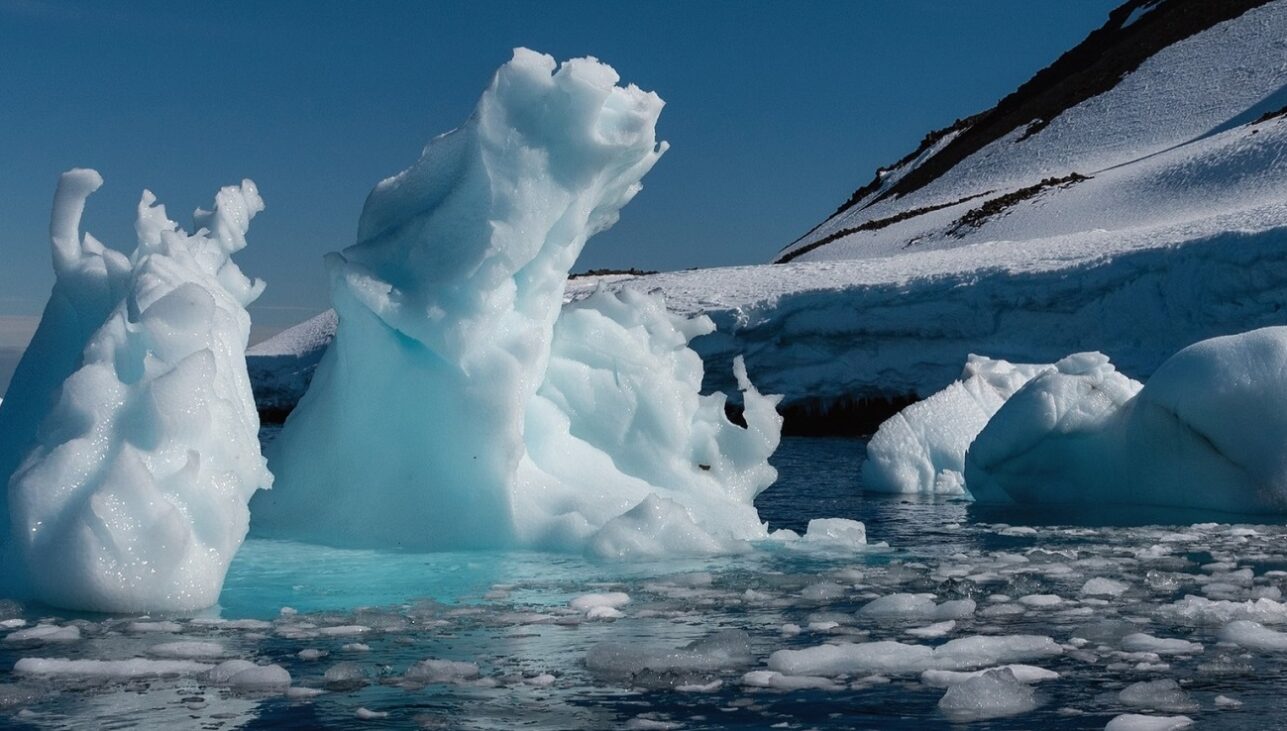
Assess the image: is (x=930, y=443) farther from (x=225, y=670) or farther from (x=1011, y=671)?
(x=225, y=670)

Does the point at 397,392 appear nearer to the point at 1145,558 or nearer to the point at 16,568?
the point at 16,568

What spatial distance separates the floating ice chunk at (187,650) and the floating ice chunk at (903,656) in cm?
176

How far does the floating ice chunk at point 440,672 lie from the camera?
3.88m

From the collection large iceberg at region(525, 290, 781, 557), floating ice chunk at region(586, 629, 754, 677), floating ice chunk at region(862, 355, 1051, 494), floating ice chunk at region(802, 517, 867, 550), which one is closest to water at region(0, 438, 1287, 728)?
floating ice chunk at region(586, 629, 754, 677)

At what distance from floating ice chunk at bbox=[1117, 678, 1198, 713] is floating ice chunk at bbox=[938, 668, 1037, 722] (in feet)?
0.80

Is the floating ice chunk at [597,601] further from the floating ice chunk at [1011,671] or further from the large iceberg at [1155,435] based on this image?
the large iceberg at [1155,435]

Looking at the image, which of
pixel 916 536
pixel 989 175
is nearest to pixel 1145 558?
pixel 916 536

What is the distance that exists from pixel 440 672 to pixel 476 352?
3265 mm

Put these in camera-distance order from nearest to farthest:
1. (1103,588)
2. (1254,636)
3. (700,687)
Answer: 1. (700,687)
2. (1254,636)
3. (1103,588)

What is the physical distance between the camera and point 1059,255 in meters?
19.2

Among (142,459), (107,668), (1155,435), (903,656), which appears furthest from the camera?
(1155,435)

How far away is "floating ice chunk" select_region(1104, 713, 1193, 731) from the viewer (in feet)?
10.6

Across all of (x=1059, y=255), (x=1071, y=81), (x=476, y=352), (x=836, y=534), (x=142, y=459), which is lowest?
(x=836, y=534)

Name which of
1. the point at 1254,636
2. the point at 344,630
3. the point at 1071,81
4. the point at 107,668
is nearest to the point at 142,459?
the point at 344,630
